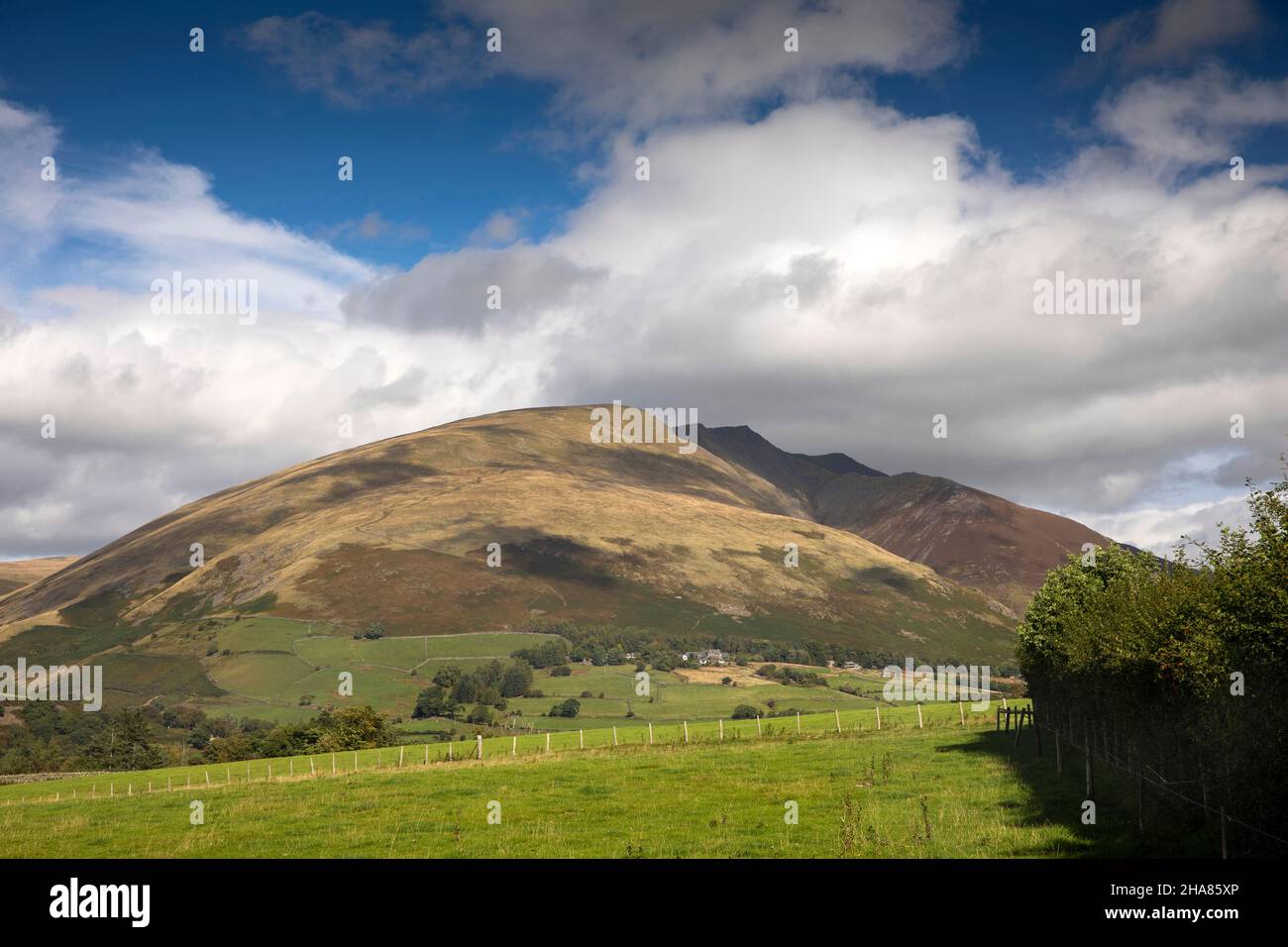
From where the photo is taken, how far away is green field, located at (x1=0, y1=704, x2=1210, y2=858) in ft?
99.9

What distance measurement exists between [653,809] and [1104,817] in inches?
699

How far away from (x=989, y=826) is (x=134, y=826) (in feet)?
134

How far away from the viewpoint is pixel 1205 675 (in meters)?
24.3

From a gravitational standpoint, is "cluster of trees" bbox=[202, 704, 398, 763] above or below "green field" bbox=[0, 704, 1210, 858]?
below

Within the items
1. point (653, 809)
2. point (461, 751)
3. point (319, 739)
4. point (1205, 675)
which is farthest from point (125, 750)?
point (1205, 675)

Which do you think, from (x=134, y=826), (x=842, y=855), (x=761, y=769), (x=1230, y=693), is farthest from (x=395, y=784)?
(x=1230, y=693)

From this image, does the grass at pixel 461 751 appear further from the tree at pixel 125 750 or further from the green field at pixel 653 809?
the tree at pixel 125 750

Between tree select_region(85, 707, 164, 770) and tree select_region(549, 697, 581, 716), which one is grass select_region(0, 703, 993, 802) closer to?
tree select_region(85, 707, 164, 770)

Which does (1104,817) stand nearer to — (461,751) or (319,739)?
(461,751)

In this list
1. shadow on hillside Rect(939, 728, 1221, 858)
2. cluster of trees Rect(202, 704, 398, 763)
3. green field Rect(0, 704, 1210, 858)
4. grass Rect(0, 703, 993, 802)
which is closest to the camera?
shadow on hillside Rect(939, 728, 1221, 858)

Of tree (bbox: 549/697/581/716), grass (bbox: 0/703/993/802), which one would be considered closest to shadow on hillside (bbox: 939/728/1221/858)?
grass (bbox: 0/703/993/802)

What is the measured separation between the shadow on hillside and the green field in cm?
12
